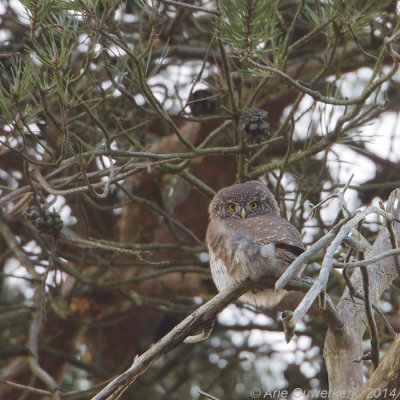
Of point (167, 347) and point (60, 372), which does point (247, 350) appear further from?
point (167, 347)

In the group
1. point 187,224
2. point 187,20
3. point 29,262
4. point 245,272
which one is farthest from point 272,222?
point 187,224

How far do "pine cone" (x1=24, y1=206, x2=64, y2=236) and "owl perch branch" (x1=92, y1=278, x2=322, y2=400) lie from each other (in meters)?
1.13

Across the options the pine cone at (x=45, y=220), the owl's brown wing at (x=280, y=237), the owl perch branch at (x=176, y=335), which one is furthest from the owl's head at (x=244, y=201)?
the owl perch branch at (x=176, y=335)

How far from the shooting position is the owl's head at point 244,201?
152 inches

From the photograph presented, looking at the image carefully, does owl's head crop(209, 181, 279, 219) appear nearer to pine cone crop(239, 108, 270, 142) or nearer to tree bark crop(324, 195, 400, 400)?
pine cone crop(239, 108, 270, 142)

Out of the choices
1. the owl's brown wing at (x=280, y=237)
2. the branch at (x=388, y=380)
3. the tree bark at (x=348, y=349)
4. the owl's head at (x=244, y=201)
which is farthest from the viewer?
the owl's head at (x=244, y=201)

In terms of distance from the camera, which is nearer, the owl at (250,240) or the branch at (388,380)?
the branch at (388,380)

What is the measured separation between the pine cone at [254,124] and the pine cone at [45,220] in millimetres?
1079

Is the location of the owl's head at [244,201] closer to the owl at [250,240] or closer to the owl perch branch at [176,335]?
the owl at [250,240]

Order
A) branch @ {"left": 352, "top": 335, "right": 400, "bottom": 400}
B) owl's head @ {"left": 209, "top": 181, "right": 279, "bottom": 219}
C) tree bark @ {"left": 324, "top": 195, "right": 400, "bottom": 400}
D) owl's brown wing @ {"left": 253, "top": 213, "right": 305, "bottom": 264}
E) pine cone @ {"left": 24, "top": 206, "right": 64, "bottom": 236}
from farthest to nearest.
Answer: owl's head @ {"left": 209, "top": 181, "right": 279, "bottom": 219}, pine cone @ {"left": 24, "top": 206, "right": 64, "bottom": 236}, owl's brown wing @ {"left": 253, "top": 213, "right": 305, "bottom": 264}, tree bark @ {"left": 324, "top": 195, "right": 400, "bottom": 400}, branch @ {"left": 352, "top": 335, "right": 400, "bottom": 400}

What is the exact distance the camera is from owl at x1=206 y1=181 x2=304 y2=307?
3.05 meters

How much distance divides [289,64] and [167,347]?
3134 mm

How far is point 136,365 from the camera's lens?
92.3 inches

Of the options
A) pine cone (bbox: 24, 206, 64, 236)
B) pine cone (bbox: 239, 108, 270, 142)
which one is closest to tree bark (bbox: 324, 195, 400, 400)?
pine cone (bbox: 239, 108, 270, 142)
